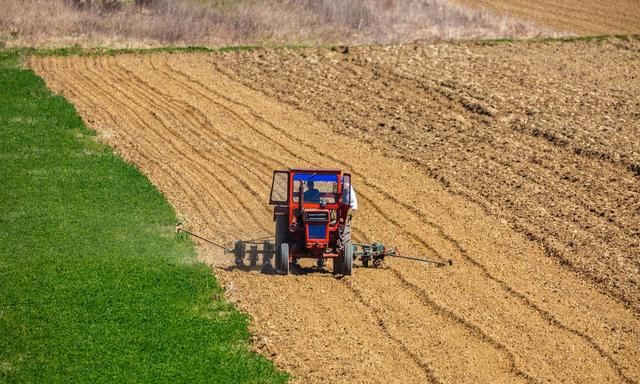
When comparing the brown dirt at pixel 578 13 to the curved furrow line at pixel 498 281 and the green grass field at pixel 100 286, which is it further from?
the green grass field at pixel 100 286

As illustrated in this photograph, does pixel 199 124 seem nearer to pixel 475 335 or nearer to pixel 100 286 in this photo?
pixel 100 286

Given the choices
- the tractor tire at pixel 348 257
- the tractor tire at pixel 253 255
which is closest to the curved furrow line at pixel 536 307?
the tractor tire at pixel 348 257

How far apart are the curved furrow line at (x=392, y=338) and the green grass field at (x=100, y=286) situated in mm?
2149

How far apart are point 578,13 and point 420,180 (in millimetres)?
25887

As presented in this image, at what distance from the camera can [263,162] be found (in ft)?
88.7

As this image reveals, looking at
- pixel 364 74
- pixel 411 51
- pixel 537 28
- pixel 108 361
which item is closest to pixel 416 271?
pixel 108 361

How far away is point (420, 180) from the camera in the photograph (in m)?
25.7

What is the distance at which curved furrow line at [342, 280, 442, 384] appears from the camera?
16.0 m

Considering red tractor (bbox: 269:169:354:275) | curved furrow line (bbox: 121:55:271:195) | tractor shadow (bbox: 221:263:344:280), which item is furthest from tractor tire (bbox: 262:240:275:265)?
curved furrow line (bbox: 121:55:271:195)

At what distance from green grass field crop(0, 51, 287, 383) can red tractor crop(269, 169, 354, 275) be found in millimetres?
1599

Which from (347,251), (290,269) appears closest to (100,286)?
(290,269)

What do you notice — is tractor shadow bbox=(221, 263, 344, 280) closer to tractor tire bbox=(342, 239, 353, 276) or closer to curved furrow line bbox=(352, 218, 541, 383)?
tractor tire bbox=(342, 239, 353, 276)

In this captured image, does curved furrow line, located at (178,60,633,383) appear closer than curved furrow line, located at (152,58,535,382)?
No

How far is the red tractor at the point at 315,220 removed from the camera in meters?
19.1
